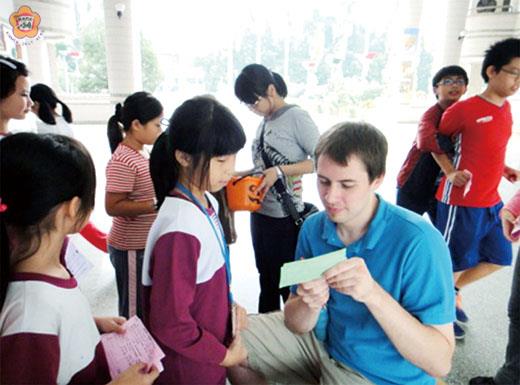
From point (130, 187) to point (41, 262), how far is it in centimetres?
80

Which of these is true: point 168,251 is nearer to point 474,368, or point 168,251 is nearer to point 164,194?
point 164,194

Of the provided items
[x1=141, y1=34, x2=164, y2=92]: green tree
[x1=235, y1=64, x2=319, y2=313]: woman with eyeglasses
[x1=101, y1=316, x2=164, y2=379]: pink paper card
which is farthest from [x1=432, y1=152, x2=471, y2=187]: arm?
[x1=141, y1=34, x2=164, y2=92]: green tree

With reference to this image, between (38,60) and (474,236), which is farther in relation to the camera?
(38,60)

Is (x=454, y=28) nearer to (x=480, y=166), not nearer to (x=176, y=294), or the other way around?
(x=480, y=166)

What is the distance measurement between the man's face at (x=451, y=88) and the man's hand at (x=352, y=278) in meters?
1.89

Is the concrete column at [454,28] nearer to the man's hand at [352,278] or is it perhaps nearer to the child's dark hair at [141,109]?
the child's dark hair at [141,109]

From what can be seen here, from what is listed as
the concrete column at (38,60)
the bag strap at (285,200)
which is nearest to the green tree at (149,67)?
the concrete column at (38,60)

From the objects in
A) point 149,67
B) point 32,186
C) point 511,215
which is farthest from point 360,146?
point 149,67

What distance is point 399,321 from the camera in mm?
859

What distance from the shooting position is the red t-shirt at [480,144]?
73.7 inches

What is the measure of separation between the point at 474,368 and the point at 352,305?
121cm

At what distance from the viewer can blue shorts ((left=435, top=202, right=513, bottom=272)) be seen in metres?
1.95

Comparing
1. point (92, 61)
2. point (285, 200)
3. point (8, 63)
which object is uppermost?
point (92, 61)

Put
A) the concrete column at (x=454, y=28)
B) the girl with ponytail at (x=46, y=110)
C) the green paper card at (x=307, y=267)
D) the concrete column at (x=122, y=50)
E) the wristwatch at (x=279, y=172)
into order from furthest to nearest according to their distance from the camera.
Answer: the concrete column at (x=454, y=28) → the concrete column at (x=122, y=50) → the girl with ponytail at (x=46, y=110) → the wristwatch at (x=279, y=172) → the green paper card at (x=307, y=267)
